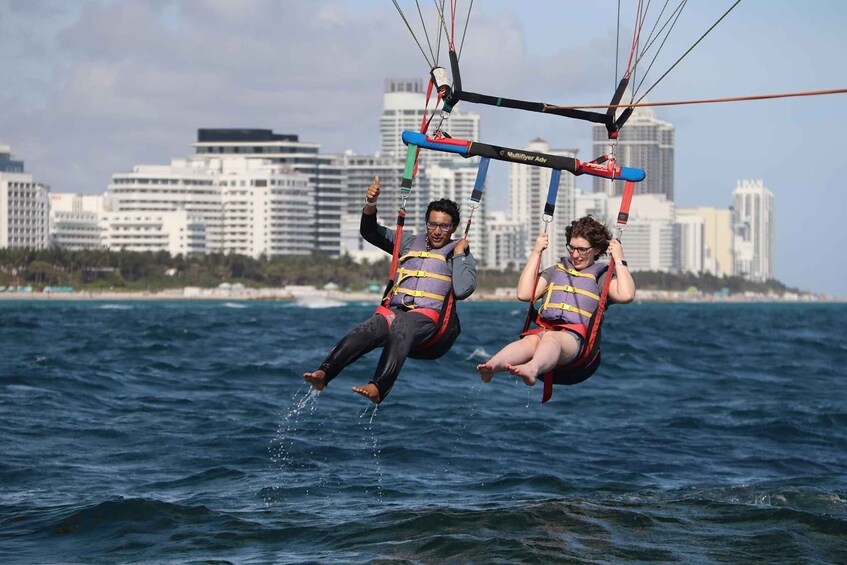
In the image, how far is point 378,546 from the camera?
14969 millimetres

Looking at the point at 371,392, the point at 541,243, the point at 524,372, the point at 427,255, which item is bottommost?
the point at 371,392

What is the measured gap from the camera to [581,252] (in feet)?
49.0

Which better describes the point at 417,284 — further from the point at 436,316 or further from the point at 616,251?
the point at 616,251

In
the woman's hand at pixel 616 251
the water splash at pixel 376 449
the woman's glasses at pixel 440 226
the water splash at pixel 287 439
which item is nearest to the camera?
the woman's hand at pixel 616 251

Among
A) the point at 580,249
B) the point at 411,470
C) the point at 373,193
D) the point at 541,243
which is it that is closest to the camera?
A: the point at 541,243

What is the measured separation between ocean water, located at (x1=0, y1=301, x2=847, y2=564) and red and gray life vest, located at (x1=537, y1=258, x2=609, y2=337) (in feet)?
7.97

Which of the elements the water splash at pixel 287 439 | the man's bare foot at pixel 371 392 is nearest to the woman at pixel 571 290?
the man's bare foot at pixel 371 392

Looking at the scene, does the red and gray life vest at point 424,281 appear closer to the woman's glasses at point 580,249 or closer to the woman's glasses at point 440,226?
the woman's glasses at point 440,226

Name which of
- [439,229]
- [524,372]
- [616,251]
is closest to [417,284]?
[439,229]

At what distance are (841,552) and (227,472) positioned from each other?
8627mm

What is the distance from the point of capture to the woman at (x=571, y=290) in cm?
1422

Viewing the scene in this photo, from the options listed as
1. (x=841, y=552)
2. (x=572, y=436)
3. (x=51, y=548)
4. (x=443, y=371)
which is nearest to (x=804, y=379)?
(x=443, y=371)

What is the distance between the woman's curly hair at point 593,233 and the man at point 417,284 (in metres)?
1.15

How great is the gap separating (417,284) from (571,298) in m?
1.62
